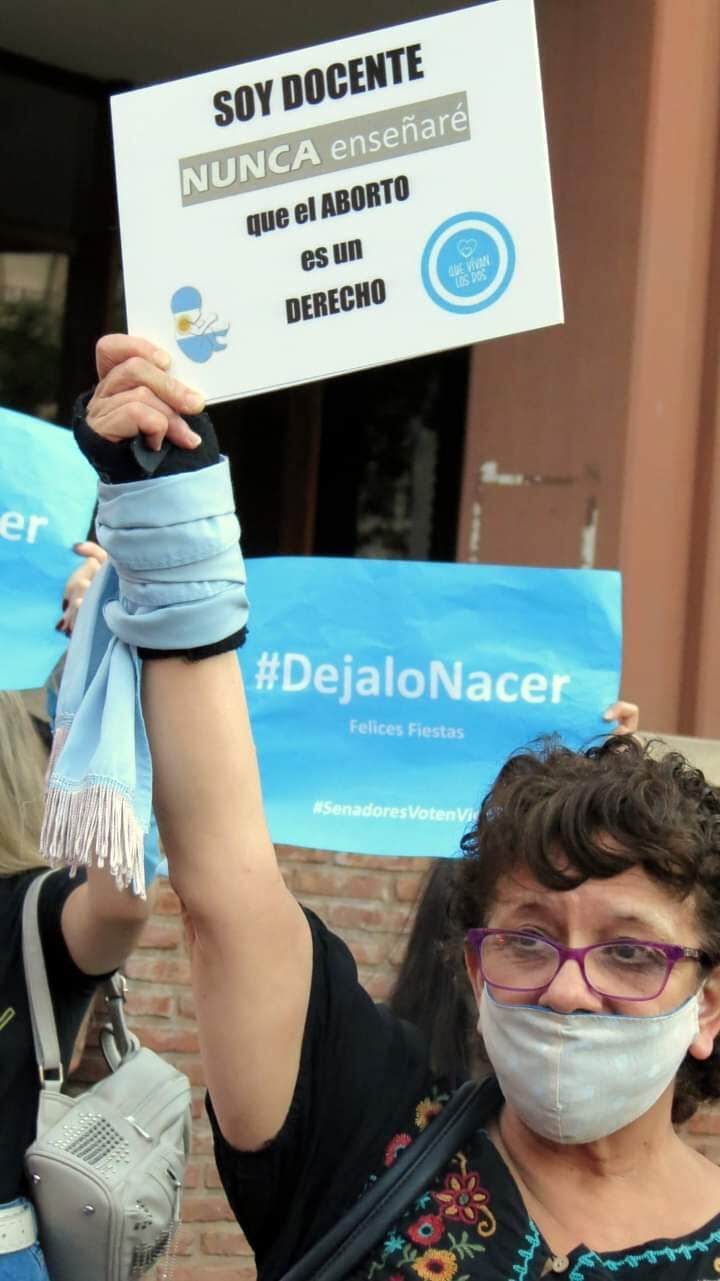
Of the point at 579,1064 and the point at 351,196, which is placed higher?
the point at 351,196

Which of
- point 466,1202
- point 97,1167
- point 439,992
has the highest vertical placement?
point 466,1202

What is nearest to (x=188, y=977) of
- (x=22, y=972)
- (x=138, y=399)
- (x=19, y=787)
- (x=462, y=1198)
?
(x=19, y=787)

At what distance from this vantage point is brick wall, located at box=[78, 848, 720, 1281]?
451 centimetres

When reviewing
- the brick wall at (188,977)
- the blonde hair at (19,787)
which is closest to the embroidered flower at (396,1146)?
the blonde hair at (19,787)

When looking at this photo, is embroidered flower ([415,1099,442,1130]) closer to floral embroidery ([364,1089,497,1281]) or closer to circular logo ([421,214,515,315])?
floral embroidery ([364,1089,497,1281])

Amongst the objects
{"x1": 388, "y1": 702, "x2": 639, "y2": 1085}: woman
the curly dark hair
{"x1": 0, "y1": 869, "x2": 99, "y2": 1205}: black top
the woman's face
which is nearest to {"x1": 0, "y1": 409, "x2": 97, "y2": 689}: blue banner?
{"x1": 0, "y1": 869, "x2": 99, "y2": 1205}: black top

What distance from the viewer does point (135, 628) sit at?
5.87ft

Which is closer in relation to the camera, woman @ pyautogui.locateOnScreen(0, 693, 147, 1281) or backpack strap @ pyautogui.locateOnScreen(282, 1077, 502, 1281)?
backpack strap @ pyautogui.locateOnScreen(282, 1077, 502, 1281)

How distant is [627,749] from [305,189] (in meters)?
0.73

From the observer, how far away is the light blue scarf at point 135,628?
175 centimetres

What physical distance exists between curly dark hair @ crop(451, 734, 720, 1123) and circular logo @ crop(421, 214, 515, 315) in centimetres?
53

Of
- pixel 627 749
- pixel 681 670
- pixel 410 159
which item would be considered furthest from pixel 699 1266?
pixel 681 670

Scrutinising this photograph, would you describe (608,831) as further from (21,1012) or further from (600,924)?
(21,1012)

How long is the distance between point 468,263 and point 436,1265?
1013 millimetres
